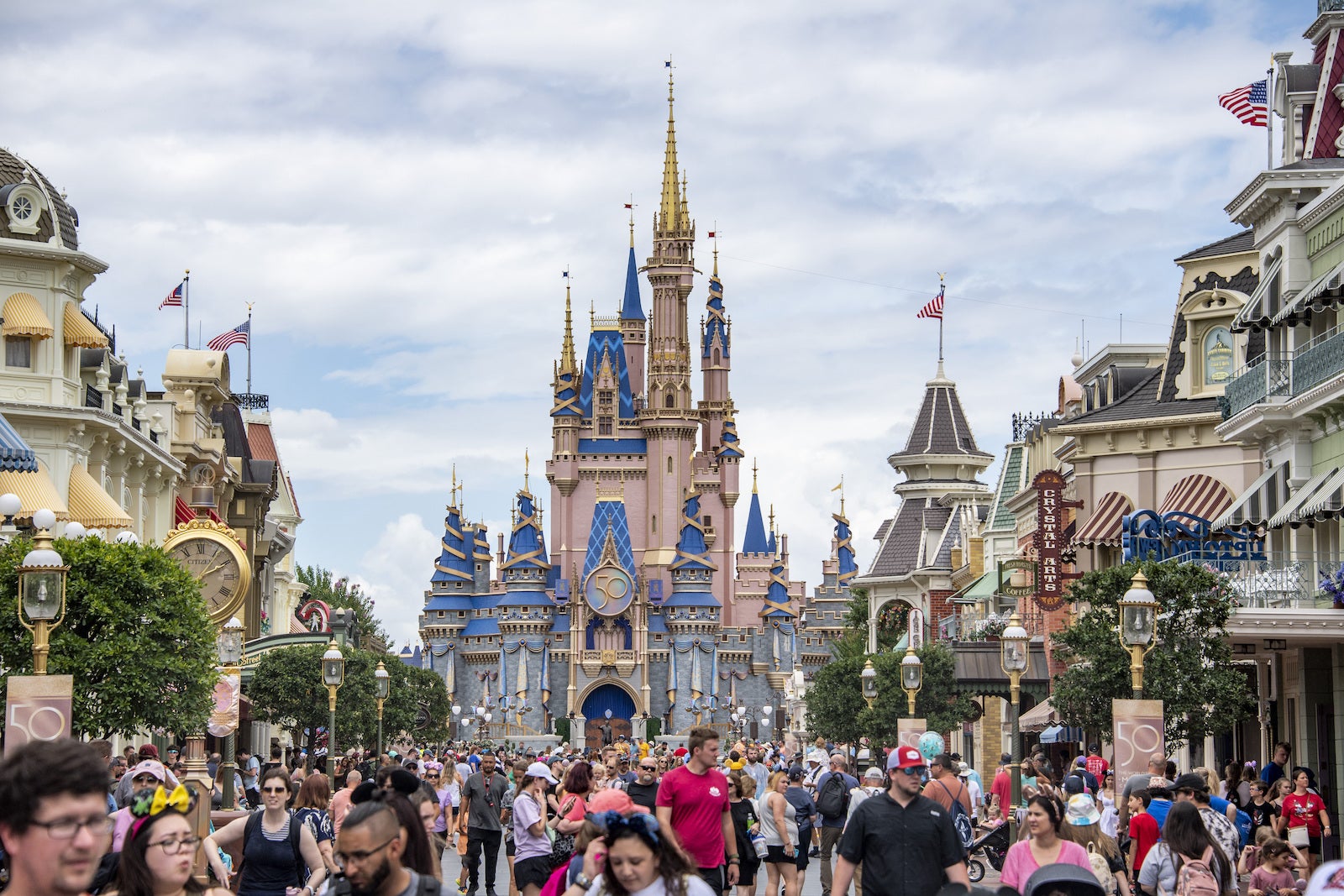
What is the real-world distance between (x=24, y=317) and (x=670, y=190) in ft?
369

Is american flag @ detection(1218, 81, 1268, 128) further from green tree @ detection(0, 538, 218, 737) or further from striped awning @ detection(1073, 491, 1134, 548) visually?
green tree @ detection(0, 538, 218, 737)

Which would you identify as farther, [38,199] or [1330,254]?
[38,199]

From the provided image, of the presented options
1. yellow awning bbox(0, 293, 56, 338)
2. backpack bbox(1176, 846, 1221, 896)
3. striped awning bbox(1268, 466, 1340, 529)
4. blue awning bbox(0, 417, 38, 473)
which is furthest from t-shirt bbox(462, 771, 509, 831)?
yellow awning bbox(0, 293, 56, 338)

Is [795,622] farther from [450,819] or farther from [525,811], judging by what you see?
[525,811]

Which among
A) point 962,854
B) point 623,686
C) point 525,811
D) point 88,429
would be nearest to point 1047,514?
point 88,429

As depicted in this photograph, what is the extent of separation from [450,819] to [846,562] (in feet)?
406

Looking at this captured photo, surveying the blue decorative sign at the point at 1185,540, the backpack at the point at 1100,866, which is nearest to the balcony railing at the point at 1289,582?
the blue decorative sign at the point at 1185,540

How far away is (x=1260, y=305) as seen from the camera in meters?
32.8

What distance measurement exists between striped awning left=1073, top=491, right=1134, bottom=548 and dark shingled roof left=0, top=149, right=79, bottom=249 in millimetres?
23133

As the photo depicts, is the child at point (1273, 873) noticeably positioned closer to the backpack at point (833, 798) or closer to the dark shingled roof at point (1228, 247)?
the backpack at point (833, 798)

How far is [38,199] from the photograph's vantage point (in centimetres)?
4481

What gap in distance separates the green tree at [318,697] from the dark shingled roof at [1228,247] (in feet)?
85.4

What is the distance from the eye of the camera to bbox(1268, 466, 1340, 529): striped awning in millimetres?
28672

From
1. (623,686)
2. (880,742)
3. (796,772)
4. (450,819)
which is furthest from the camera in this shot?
(623,686)
